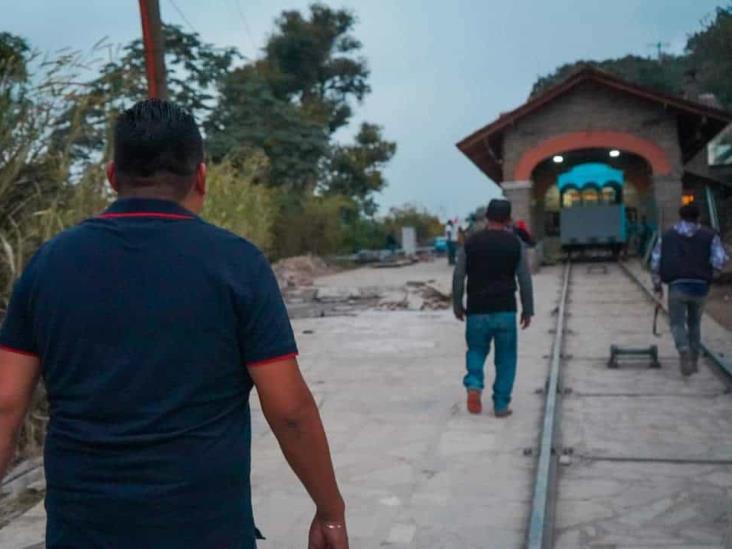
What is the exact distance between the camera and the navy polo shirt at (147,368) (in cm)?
237

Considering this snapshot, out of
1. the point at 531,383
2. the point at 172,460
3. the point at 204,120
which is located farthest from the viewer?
the point at 204,120

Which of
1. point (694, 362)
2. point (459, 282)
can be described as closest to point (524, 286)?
point (459, 282)

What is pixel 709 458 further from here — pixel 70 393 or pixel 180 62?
pixel 180 62

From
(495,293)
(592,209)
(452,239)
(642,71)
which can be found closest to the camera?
(495,293)

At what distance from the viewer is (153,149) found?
8.37ft

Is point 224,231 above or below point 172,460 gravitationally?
above

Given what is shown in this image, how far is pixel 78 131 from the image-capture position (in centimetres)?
881

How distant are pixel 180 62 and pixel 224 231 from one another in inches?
1183

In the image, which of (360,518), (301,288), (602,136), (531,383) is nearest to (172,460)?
(360,518)

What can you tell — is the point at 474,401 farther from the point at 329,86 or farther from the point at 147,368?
the point at 329,86

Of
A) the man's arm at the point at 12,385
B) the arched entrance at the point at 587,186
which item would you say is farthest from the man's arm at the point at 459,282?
the arched entrance at the point at 587,186

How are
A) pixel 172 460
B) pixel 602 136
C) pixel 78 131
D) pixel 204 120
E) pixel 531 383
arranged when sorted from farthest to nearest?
pixel 204 120 → pixel 602 136 → pixel 531 383 → pixel 78 131 → pixel 172 460

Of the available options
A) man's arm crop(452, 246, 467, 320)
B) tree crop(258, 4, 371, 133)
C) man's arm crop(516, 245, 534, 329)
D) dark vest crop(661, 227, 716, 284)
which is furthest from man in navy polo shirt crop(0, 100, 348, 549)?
tree crop(258, 4, 371, 133)

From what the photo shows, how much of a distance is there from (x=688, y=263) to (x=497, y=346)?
8.58 feet
